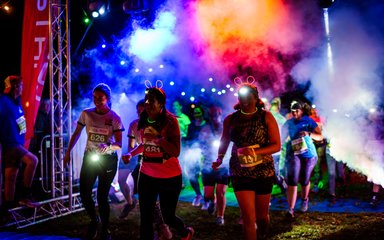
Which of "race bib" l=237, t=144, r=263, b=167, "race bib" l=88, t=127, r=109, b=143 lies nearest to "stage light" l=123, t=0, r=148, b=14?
"race bib" l=88, t=127, r=109, b=143

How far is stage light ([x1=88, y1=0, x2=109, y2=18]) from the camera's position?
9240mm

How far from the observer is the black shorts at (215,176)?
7301 mm

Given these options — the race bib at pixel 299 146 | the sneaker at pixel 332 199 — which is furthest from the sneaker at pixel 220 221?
the sneaker at pixel 332 199

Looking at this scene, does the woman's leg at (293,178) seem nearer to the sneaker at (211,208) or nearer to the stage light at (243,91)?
the sneaker at (211,208)

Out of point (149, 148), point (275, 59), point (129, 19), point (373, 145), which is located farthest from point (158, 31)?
point (149, 148)

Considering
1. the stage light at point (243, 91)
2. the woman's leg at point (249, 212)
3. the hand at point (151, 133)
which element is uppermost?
the stage light at point (243, 91)

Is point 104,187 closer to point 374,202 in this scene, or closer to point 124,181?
point 124,181

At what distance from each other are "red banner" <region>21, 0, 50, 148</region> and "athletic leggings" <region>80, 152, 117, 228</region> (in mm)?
3039

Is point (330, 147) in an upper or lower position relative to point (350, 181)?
upper

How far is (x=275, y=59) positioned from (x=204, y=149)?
327 inches

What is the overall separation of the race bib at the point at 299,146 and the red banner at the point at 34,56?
5.46 meters

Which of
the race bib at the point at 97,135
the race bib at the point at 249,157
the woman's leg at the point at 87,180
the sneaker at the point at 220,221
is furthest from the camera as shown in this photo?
the sneaker at the point at 220,221

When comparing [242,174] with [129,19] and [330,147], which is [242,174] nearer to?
[330,147]

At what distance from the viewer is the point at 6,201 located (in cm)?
689
